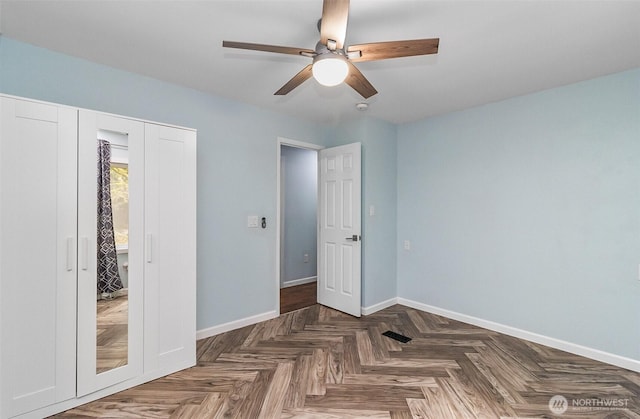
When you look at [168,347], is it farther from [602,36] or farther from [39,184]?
[602,36]

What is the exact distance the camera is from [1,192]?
1.69m

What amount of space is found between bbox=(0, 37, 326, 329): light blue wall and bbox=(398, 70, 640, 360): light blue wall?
1.83 m

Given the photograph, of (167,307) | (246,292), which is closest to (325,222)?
(246,292)

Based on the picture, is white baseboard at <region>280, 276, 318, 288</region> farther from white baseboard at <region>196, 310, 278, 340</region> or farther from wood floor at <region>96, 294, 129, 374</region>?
wood floor at <region>96, 294, 129, 374</region>

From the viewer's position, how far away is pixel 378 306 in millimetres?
3785

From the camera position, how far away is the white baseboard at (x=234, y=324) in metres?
2.96

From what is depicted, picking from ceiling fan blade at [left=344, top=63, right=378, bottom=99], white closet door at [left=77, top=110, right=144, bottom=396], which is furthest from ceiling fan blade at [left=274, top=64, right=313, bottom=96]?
white closet door at [left=77, top=110, right=144, bottom=396]

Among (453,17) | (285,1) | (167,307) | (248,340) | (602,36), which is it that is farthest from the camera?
(248,340)

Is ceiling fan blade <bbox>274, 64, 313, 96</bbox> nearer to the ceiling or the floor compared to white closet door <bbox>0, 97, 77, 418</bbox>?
nearer to the ceiling

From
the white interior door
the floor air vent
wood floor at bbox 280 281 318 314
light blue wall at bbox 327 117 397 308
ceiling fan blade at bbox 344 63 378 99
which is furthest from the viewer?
wood floor at bbox 280 281 318 314

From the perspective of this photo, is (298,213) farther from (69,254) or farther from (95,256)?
(69,254)

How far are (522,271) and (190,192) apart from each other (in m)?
3.27

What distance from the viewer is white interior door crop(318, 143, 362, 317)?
3.56 meters

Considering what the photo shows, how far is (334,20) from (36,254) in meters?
2.18
